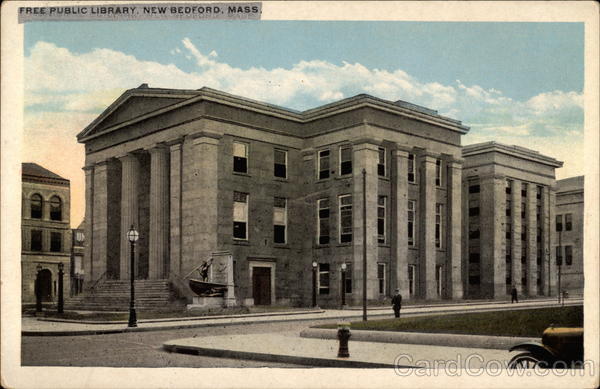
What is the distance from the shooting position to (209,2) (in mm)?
16391

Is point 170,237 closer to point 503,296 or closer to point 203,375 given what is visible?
point 503,296

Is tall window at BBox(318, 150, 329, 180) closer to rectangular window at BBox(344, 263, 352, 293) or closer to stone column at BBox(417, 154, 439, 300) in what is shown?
rectangular window at BBox(344, 263, 352, 293)

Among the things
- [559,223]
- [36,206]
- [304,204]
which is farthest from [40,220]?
[304,204]

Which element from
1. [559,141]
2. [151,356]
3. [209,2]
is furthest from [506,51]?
[151,356]

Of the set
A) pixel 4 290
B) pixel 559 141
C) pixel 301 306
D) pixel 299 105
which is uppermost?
pixel 299 105

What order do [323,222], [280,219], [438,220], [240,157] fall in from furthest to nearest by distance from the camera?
[438,220] → [323,222] → [280,219] → [240,157]

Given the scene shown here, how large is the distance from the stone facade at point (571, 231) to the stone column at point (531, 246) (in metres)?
13.1

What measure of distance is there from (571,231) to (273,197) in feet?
65.3

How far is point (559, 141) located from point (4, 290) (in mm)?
13692

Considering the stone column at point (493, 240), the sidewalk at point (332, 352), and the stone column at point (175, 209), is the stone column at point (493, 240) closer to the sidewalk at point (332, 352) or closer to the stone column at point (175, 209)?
the stone column at point (175, 209)

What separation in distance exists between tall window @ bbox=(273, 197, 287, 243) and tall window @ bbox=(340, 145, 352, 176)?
3.85 m

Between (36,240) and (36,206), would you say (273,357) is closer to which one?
(36,206)

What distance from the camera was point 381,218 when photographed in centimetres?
4075

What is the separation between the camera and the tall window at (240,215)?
1469 inches
